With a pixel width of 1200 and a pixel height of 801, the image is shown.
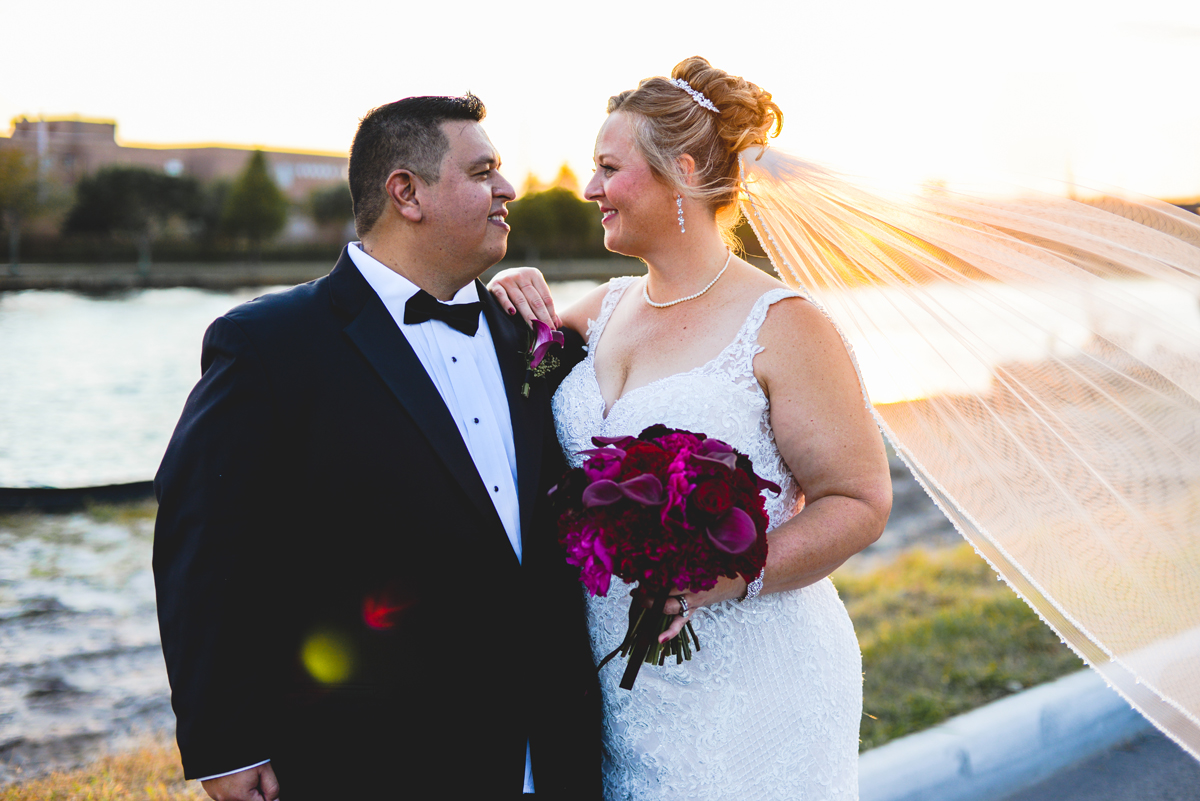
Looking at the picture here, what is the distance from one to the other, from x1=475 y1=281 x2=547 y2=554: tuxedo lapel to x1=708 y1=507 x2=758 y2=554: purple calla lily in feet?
1.90

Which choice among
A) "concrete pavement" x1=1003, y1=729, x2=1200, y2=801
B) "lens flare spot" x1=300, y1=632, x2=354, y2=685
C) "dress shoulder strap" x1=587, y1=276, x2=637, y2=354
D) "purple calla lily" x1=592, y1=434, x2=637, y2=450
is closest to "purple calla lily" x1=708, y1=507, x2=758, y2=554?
"purple calla lily" x1=592, y1=434, x2=637, y2=450

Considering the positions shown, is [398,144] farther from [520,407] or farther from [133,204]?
[133,204]

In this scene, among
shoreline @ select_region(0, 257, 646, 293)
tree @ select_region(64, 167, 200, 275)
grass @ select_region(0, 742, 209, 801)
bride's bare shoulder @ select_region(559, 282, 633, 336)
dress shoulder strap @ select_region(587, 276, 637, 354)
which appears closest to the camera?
dress shoulder strap @ select_region(587, 276, 637, 354)

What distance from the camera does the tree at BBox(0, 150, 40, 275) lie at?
28.3 meters

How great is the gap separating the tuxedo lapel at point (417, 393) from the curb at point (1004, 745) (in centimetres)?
218

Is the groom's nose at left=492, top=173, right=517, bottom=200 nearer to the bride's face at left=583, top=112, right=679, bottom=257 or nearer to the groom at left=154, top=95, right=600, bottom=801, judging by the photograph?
the bride's face at left=583, top=112, right=679, bottom=257

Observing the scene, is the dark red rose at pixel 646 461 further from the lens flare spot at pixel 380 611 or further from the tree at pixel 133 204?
the tree at pixel 133 204

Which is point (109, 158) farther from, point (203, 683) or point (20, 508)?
point (203, 683)

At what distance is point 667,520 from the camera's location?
166 cm

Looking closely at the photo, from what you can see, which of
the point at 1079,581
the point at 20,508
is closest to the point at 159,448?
the point at 20,508

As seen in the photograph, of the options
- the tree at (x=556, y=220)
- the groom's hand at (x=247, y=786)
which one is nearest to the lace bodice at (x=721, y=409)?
the groom's hand at (x=247, y=786)

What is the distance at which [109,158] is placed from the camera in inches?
1702

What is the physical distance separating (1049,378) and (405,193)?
6.68ft

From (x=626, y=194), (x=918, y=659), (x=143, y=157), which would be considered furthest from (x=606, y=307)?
(x=143, y=157)
